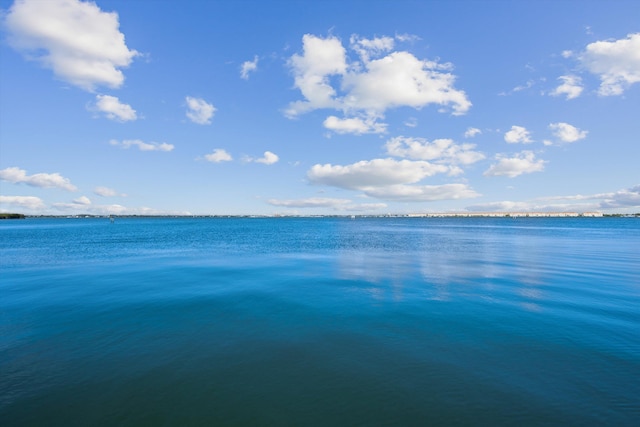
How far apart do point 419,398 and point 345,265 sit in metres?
22.0

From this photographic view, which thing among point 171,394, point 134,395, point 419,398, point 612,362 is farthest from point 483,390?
point 134,395

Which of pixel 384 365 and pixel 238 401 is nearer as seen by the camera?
pixel 238 401

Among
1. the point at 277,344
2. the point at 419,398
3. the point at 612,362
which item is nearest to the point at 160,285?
the point at 277,344

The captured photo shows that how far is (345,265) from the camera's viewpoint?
2977 cm

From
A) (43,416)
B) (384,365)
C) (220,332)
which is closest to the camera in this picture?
(43,416)

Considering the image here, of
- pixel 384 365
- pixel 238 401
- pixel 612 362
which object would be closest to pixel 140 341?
pixel 238 401

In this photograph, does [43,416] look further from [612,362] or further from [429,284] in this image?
[429,284]

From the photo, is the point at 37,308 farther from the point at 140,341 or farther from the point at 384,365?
the point at 384,365

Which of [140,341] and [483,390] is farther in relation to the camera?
[140,341]

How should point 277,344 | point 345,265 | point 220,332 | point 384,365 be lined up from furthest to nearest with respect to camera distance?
point 345,265
point 220,332
point 277,344
point 384,365

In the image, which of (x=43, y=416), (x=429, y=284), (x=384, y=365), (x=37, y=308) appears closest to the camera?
(x=43, y=416)

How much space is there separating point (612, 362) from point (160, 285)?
23.3 meters

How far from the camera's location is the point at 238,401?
25.1 ft

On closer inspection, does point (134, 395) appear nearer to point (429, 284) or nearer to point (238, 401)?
point (238, 401)
